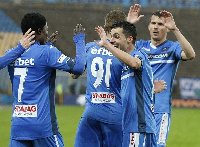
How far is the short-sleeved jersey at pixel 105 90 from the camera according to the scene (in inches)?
268

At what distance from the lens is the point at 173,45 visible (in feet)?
26.9

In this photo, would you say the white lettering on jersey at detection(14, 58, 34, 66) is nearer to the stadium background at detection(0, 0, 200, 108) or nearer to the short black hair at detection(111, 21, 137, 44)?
the short black hair at detection(111, 21, 137, 44)

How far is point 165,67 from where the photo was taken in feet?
26.5

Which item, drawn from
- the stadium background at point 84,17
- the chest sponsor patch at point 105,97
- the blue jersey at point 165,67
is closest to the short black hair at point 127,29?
the chest sponsor patch at point 105,97

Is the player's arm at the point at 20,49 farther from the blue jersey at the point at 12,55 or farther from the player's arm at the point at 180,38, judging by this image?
the player's arm at the point at 180,38

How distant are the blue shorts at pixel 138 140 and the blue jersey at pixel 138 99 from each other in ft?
0.15

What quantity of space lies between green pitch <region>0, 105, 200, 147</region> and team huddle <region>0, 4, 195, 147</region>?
6.49m

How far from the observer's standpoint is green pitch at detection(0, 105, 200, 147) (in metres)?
14.6

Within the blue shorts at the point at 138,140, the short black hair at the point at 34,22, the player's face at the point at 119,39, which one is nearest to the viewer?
the short black hair at the point at 34,22

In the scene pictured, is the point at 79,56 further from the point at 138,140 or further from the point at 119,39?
the point at 138,140

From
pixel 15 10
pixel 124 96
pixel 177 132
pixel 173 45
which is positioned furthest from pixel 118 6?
pixel 124 96

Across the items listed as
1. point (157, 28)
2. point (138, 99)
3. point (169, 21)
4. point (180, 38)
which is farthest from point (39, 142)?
point (157, 28)

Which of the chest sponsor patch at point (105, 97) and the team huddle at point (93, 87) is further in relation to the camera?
the chest sponsor patch at point (105, 97)

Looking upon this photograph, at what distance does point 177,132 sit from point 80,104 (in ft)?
32.7
